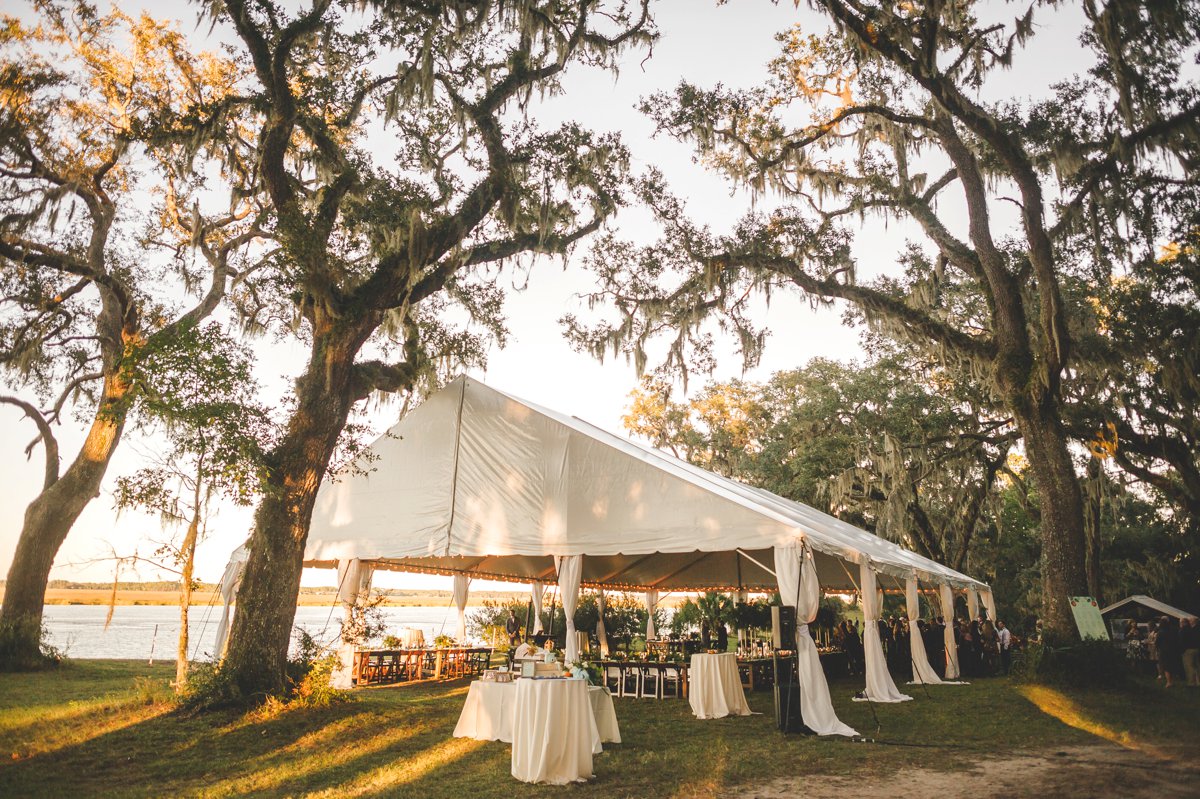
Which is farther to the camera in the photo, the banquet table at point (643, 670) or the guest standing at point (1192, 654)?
the guest standing at point (1192, 654)

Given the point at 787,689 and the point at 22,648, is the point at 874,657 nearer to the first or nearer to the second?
the point at 787,689

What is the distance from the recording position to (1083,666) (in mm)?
9047

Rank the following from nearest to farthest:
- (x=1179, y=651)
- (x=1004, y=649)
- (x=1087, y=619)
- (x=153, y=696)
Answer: (x=153, y=696) < (x=1087, y=619) < (x=1179, y=651) < (x=1004, y=649)

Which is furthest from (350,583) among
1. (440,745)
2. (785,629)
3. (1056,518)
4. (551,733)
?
(1056,518)

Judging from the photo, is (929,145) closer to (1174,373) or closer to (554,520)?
(1174,373)

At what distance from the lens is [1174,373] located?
10.5 meters

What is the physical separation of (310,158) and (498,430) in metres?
4.77

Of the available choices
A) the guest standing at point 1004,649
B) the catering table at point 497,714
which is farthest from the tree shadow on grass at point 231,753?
the guest standing at point 1004,649

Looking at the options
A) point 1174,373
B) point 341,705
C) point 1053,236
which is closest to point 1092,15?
point 1053,236

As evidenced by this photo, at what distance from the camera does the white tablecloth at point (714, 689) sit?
8.59 meters

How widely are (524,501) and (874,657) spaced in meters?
5.39

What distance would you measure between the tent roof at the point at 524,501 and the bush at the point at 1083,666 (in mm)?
1968

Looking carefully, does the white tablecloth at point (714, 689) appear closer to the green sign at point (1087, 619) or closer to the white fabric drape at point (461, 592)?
the green sign at point (1087, 619)

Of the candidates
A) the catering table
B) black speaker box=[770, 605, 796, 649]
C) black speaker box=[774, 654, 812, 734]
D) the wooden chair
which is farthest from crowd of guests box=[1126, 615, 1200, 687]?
the catering table
